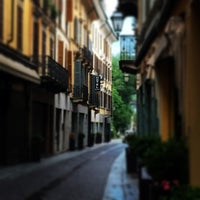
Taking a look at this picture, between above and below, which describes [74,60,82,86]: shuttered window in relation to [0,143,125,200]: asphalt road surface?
above

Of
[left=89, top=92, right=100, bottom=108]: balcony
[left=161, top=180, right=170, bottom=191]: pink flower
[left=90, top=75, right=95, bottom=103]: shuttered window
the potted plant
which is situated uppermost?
[left=90, top=75, right=95, bottom=103]: shuttered window

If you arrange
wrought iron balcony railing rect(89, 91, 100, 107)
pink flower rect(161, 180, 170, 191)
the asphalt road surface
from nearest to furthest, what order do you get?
pink flower rect(161, 180, 170, 191), the asphalt road surface, wrought iron balcony railing rect(89, 91, 100, 107)

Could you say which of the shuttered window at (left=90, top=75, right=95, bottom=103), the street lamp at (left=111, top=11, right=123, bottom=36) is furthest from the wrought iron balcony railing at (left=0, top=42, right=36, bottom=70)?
the street lamp at (left=111, top=11, right=123, bottom=36)

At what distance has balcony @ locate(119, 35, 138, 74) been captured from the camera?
2017 cm

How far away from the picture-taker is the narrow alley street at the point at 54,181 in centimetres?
1322

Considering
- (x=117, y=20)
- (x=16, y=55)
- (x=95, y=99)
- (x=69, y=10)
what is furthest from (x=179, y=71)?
(x=69, y=10)

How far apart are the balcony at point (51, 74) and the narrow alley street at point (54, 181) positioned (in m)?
3.38

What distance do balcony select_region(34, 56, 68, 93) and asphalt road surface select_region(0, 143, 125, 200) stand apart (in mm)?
4236

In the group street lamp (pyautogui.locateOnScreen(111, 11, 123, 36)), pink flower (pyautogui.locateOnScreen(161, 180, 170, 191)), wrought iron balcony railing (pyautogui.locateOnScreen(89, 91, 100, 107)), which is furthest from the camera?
wrought iron balcony railing (pyautogui.locateOnScreen(89, 91, 100, 107))

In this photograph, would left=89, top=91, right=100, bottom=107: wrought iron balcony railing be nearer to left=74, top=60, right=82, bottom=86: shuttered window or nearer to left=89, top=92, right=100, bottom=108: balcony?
left=89, top=92, right=100, bottom=108: balcony

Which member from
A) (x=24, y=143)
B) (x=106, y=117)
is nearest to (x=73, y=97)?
(x=24, y=143)

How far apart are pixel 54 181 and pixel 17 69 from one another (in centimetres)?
487

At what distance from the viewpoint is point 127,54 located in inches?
824

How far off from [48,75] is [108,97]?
29.1 feet
